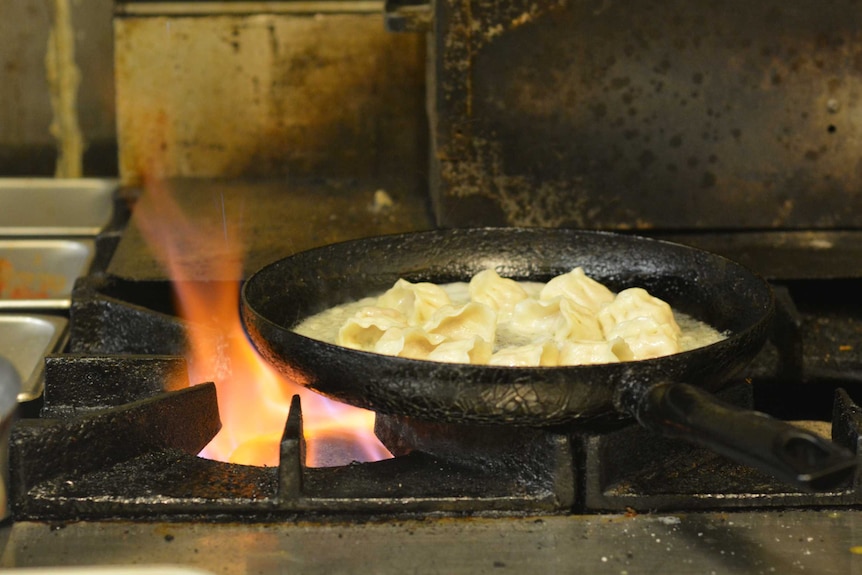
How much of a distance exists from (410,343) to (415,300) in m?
0.23

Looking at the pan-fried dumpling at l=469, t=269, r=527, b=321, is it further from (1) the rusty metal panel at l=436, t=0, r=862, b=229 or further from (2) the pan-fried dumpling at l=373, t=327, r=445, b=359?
(1) the rusty metal panel at l=436, t=0, r=862, b=229

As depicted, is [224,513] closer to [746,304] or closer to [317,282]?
[317,282]

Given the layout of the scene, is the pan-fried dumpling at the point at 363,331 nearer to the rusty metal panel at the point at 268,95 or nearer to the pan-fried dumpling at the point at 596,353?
the pan-fried dumpling at the point at 596,353

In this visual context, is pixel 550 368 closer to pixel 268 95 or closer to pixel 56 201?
pixel 268 95

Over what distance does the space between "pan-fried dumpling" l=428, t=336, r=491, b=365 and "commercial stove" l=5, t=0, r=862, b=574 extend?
114mm

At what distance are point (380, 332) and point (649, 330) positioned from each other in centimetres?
46

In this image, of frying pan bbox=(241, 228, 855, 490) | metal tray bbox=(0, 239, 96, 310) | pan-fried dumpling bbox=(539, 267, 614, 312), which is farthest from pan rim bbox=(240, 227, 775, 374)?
metal tray bbox=(0, 239, 96, 310)

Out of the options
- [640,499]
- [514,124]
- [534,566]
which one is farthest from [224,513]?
[514,124]

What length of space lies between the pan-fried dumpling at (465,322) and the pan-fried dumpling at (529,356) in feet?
0.38

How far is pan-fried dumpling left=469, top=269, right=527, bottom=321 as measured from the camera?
6.15 ft

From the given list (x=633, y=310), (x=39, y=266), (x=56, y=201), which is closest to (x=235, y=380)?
(x=633, y=310)

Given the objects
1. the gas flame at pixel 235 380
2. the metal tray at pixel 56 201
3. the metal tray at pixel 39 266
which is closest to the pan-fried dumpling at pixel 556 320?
the gas flame at pixel 235 380

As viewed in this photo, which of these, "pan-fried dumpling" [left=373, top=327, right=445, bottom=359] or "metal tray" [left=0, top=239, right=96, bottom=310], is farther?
"metal tray" [left=0, top=239, right=96, bottom=310]

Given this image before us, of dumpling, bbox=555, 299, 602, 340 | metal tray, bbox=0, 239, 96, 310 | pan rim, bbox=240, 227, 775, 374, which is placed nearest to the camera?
pan rim, bbox=240, 227, 775, 374
